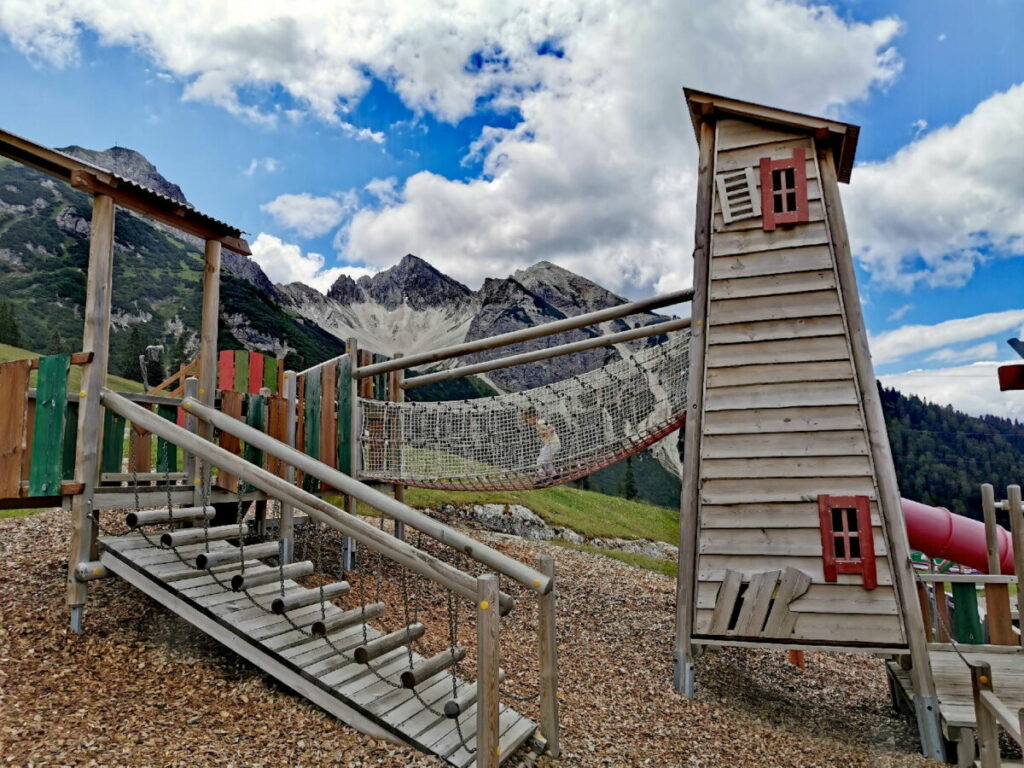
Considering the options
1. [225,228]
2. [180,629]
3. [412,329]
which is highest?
[412,329]

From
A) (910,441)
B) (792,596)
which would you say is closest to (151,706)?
(792,596)

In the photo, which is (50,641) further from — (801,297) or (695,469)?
(801,297)

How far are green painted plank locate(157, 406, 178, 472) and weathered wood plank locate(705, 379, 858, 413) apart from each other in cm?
458

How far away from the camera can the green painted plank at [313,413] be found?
708cm

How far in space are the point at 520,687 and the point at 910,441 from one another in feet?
255

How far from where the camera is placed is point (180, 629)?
500 cm

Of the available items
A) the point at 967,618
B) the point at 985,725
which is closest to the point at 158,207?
the point at 985,725

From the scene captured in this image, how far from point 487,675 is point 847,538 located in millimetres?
3409

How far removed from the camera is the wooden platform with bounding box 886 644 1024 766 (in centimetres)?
465

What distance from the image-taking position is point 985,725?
152 inches

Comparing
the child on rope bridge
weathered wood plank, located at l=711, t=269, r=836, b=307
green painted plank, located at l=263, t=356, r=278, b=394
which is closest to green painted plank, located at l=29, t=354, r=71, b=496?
green painted plank, located at l=263, t=356, r=278, b=394

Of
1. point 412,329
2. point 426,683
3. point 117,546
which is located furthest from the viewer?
point 412,329

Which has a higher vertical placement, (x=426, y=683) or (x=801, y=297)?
(x=801, y=297)

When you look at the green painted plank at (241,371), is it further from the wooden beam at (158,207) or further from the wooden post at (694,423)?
the wooden post at (694,423)
